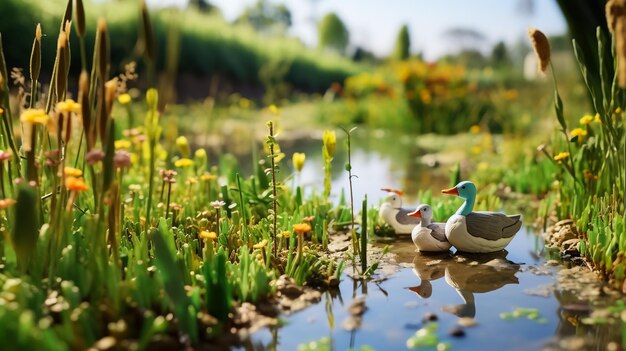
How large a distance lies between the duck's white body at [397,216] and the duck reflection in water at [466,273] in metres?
0.37

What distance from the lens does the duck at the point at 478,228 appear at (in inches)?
147

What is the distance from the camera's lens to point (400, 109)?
Answer: 12.9m

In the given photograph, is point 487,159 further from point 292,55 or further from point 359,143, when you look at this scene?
point 292,55

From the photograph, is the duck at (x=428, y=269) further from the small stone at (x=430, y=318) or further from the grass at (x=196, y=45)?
the grass at (x=196, y=45)

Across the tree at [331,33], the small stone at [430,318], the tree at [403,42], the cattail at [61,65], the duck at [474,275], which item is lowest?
the small stone at [430,318]

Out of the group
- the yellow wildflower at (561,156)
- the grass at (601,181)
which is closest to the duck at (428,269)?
the grass at (601,181)

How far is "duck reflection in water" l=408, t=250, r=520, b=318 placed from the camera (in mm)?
3141

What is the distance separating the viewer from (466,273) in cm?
351

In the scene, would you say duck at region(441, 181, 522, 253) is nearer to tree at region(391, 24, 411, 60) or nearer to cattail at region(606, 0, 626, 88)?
cattail at region(606, 0, 626, 88)

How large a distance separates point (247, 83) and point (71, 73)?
6323 mm

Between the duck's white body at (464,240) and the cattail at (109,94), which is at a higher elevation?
the cattail at (109,94)

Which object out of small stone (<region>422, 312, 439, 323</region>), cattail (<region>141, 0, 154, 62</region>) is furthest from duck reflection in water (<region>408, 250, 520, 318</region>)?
cattail (<region>141, 0, 154, 62</region>)

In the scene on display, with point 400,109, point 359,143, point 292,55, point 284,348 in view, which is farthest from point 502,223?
point 292,55

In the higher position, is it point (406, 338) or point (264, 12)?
point (264, 12)
